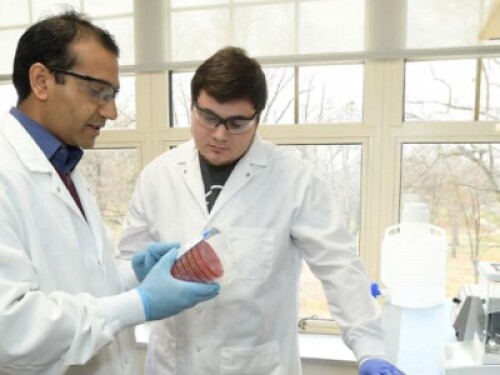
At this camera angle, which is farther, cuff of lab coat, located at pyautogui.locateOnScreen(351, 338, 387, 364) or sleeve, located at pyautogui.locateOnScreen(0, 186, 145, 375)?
cuff of lab coat, located at pyautogui.locateOnScreen(351, 338, 387, 364)

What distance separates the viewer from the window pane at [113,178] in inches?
89.3

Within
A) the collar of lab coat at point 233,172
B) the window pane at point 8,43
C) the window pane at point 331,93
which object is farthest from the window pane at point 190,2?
the collar of lab coat at point 233,172

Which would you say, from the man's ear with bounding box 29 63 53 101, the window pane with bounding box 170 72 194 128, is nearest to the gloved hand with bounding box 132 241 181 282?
the man's ear with bounding box 29 63 53 101

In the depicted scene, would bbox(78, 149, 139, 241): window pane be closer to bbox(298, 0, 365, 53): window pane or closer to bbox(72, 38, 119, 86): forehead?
bbox(298, 0, 365, 53): window pane

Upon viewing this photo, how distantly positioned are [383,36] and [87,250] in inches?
57.0

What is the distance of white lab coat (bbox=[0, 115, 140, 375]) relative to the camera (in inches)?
30.6

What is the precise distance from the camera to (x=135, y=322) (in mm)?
887

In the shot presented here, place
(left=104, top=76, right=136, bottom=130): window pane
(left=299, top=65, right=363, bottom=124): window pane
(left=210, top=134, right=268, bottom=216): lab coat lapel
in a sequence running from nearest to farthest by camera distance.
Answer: (left=210, top=134, right=268, bottom=216): lab coat lapel → (left=299, top=65, right=363, bottom=124): window pane → (left=104, top=76, right=136, bottom=130): window pane

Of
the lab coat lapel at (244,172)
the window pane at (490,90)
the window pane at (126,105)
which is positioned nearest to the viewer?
the lab coat lapel at (244,172)

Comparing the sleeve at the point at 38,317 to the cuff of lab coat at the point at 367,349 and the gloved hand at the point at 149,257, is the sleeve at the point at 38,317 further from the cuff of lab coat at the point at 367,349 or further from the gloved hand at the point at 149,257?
the cuff of lab coat at the point at 367,349

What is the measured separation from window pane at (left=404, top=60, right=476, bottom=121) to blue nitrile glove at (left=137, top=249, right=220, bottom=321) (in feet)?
4.44

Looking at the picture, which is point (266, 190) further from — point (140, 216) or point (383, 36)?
point (383, 36)

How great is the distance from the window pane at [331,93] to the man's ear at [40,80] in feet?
4.17

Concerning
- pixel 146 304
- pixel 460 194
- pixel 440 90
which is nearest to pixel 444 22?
pixel 440 90
